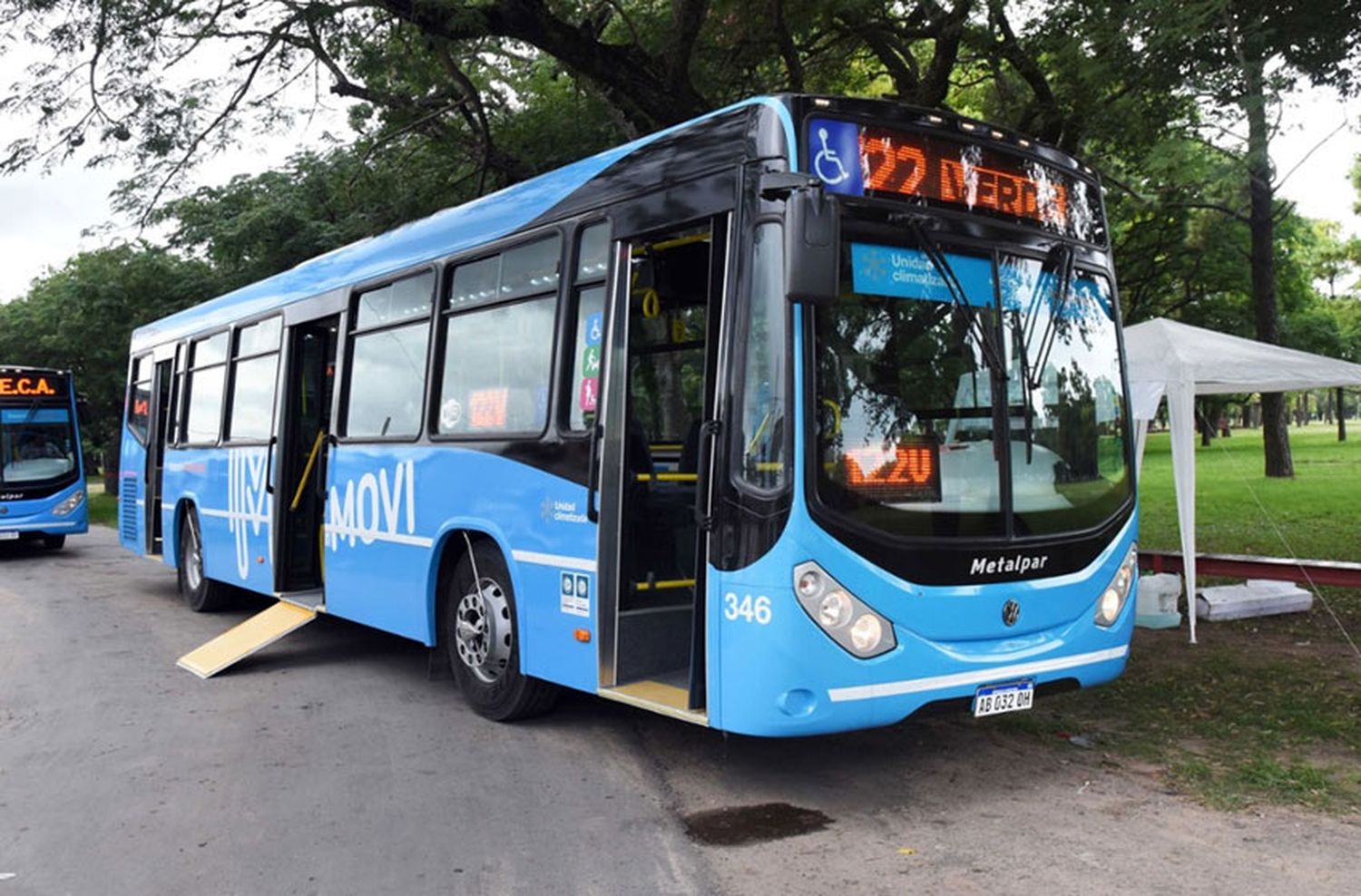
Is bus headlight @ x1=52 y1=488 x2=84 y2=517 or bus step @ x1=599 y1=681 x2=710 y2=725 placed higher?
bus headlight @ x1=52 y1=488 x2=84 y2=517

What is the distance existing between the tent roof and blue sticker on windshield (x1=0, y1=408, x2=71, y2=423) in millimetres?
16699

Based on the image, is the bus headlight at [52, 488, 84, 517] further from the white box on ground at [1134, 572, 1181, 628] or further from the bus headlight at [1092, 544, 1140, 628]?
the bus headlight at [1092, 544, 1140, 628]

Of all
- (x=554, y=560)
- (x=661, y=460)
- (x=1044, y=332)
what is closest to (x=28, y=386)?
(x=661, y=460)

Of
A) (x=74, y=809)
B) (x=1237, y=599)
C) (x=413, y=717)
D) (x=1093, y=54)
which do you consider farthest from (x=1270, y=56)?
(x=74, y=809)

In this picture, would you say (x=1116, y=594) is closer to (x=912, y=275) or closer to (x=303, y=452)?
(x=912, y=275)

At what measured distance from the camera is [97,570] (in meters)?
16.3

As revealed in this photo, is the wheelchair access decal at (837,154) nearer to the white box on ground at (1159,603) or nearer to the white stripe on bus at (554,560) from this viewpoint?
the white stripe on bus at (554,560)

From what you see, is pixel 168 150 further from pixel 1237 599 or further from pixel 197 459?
pixel 1237 599

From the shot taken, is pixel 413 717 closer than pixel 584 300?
No

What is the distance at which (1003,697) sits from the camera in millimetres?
5105

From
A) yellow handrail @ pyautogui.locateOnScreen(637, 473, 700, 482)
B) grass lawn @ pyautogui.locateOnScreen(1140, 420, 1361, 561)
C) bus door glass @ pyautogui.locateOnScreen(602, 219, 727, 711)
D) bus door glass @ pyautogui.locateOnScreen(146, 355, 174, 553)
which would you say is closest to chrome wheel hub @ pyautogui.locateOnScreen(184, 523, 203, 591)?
bus door glass @ pyautogui.locateOnScreen(146, 355, 174, 553)

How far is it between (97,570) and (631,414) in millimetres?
13379

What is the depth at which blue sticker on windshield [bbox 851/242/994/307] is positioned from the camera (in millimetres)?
4945

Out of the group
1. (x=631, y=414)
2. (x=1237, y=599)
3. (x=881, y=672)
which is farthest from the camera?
(x=1237, y=599)
